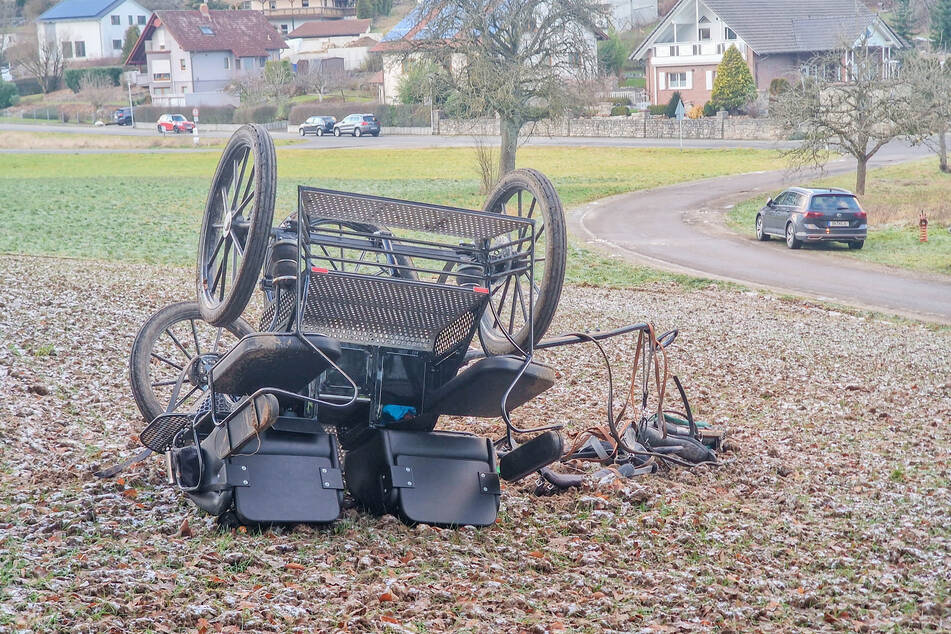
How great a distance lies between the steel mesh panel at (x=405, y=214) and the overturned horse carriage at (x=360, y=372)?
1 centimetres

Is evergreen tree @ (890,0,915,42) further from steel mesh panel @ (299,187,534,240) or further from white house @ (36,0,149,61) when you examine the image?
steel mesh panel @ (299,187,534,240)

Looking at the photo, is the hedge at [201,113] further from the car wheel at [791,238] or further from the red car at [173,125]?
the car wheel at [791,238]

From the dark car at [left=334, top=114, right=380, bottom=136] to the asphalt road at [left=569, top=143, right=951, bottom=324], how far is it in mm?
38109

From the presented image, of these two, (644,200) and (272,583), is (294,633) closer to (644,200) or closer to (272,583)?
(272,583)

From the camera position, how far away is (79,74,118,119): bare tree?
101375 millimetres

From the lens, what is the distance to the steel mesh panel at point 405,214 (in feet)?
21.2

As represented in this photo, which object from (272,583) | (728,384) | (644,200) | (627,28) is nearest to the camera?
(272,583)

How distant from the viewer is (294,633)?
196 inches

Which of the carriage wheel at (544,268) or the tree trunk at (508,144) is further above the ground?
the tree trunk at (508,144)

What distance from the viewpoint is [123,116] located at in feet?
301

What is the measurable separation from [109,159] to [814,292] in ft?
156

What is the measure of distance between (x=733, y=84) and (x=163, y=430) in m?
72.5

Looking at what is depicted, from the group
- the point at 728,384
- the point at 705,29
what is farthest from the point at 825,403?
the point at 705,29

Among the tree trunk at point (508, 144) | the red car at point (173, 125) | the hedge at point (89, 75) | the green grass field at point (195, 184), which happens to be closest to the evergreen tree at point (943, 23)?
the green grass field at point (195, 184)
